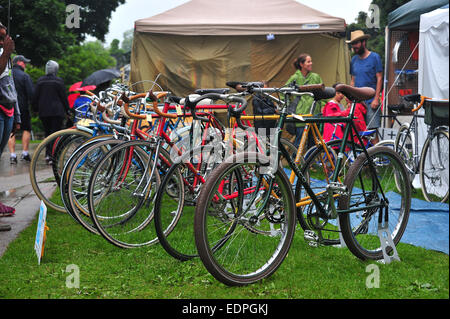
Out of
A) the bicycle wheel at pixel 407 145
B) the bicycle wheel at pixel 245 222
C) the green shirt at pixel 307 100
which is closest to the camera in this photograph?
the bicycle wheel at pixel 245 222

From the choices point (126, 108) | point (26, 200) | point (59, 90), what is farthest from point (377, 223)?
point (59, 90)

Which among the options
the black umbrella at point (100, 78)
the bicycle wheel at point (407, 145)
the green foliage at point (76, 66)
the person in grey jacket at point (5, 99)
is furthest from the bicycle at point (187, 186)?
the green foliage at point (76, 66)

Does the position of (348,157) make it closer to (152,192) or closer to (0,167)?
(152,192)

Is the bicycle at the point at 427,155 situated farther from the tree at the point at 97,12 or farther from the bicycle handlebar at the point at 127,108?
the tree at the point at 97,12

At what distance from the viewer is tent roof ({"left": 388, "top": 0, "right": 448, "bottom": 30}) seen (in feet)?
24.1

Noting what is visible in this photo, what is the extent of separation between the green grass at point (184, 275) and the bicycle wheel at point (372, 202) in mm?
154

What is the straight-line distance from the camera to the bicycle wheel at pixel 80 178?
462cm

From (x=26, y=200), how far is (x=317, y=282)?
14.3 ft

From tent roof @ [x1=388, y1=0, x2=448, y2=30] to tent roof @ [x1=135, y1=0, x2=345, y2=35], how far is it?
5.82ft

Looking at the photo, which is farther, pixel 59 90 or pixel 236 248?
pixel 59 90

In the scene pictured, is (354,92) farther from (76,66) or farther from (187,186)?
(76,66)

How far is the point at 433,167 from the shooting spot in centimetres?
572

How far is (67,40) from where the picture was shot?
20.5 ft

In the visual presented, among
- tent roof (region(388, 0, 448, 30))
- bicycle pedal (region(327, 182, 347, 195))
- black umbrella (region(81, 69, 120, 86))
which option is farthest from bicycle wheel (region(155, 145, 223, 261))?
black umbrella (region(81, 69, 120, 86))
